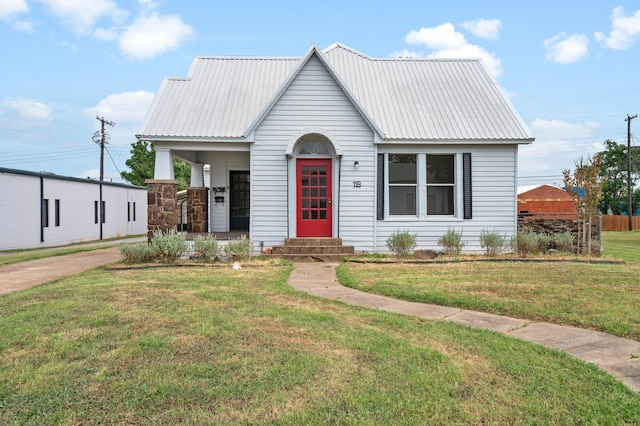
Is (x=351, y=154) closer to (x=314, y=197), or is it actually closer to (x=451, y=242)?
(x=314, y=197)

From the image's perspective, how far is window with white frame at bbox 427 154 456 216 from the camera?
12781 mm

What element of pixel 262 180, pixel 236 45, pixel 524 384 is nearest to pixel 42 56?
pixel 236 45

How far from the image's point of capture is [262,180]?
12047 millimetres

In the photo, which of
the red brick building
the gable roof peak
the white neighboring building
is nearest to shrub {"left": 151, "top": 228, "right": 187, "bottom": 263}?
the gable roof peak

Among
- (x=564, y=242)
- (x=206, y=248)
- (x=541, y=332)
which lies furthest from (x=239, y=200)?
(x=541, y=332)

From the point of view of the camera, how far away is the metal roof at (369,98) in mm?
12195

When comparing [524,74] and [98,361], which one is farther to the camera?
[524,74]

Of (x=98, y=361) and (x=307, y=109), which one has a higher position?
(x=307, y=109)

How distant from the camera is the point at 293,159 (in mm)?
12102

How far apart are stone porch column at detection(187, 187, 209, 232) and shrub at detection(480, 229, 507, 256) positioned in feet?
28.8

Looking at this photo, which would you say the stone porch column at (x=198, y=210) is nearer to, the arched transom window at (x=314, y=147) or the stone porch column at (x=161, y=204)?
the stone porch column at (x=161, y=204)

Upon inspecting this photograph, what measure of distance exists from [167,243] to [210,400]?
7.57 metres

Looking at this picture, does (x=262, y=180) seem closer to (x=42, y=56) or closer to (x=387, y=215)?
(x=387, y=215)

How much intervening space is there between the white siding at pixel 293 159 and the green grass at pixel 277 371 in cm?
641
